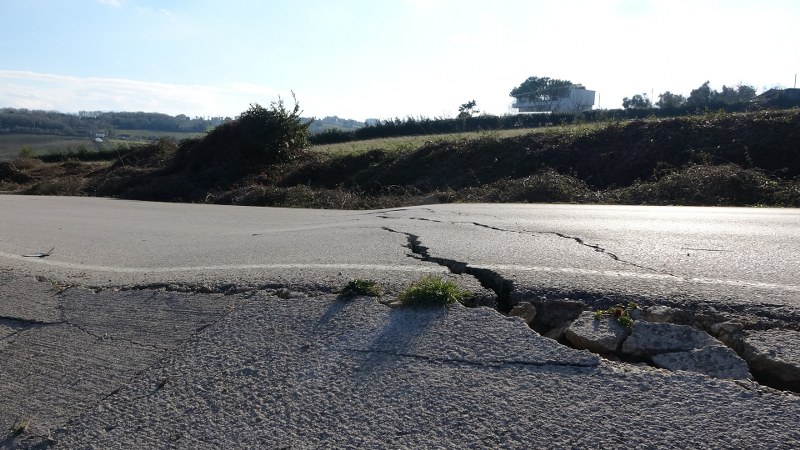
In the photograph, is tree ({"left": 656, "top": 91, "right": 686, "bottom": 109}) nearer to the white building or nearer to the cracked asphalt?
the white building

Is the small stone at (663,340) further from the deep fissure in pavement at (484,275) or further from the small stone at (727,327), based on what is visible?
the deep fissure in pavement at (484,275)

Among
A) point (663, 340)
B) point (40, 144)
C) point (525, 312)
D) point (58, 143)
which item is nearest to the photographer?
point (663, 340)

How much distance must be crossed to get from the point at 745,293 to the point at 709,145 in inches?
519

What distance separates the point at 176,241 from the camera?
27.7 feet

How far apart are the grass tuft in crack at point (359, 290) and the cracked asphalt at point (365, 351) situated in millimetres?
97

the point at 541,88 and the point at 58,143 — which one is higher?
the point at 541,88

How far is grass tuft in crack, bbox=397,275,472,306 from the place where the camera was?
4.54 meters

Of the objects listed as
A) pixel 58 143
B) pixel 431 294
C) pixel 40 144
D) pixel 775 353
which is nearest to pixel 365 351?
pixel 431 294

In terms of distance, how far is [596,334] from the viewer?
158 inches

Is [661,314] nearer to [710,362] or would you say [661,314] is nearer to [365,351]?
[710,362]

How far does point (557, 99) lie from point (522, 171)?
35927 millimetres

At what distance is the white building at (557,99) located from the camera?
1928 inches

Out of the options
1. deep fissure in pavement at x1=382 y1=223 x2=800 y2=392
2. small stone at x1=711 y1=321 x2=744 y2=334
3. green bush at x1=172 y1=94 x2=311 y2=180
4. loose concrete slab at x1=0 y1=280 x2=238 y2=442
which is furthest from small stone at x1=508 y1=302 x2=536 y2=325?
green bush at x1=172 y1=94 x2=311 y2=180

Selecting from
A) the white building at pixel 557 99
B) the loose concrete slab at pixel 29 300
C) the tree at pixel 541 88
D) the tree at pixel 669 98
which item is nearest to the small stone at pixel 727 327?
the loose concrete slab at pixel 29 300
